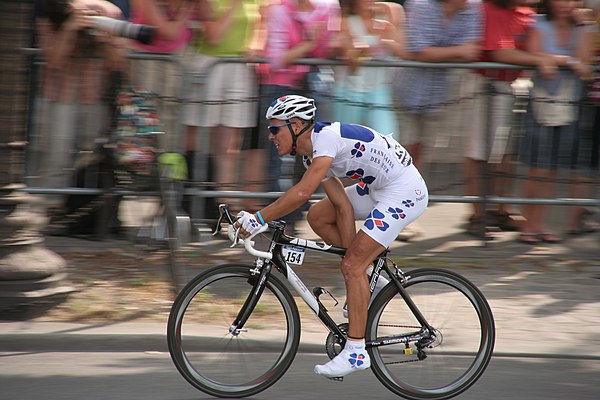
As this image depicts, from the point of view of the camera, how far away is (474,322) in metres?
5.73

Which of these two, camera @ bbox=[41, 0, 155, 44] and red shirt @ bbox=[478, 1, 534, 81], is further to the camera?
red shirt @ bbox=[478, 1, 534, 81]

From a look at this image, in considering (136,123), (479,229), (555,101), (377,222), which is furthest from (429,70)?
(377,222)

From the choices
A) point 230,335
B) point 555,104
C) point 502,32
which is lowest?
point 230,335

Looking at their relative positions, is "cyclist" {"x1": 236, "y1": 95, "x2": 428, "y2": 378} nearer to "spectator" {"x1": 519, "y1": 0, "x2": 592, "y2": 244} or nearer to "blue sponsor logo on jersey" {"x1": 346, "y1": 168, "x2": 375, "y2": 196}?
"blue sponsor logo on jersey" {"x1": 346, "y1": 168, "x2": 375, "y2": 196}

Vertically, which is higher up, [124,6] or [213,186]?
[124,6]

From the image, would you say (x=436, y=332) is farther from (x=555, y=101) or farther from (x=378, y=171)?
(x=555, y=101)

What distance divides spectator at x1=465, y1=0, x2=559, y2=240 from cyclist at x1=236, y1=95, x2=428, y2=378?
115 inches

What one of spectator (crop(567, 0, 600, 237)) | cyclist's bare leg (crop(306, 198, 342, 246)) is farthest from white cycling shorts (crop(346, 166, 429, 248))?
spectator (crop(567, 0, 600, 237))

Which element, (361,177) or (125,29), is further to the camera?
(125,29)

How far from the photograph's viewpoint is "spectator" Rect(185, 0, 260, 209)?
8172 mm

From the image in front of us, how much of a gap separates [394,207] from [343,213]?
29cm

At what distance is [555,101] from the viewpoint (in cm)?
861

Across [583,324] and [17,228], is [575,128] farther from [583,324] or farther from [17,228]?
[17,228]

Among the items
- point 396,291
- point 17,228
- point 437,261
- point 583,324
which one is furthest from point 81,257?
point 583,324
